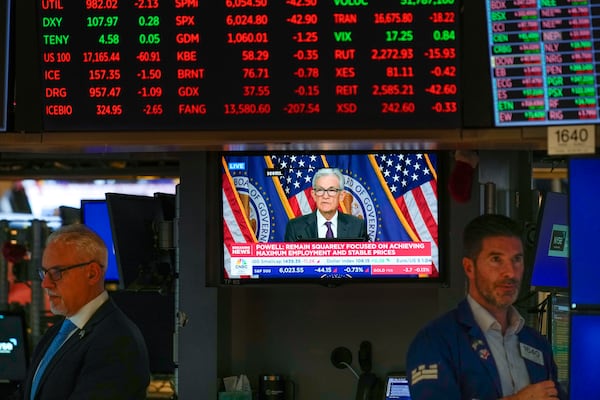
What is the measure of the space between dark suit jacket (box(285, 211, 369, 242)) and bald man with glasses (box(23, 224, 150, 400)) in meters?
1.33

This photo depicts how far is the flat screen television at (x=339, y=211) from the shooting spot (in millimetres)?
4500

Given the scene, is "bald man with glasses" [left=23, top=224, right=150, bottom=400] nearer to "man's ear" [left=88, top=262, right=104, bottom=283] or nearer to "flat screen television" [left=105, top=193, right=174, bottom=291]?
"man's ear" [left=88, top=262, right=104, bottom=283]

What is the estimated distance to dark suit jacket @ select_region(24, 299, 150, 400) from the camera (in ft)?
10.2

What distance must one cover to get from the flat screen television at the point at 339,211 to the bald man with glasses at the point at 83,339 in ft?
4.20

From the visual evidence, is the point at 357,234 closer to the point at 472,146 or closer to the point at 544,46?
the point at 472,146

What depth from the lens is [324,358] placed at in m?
4.91

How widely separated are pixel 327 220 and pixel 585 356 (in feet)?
4.60

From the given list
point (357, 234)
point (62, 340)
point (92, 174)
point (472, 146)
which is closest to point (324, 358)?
point (357, 234)

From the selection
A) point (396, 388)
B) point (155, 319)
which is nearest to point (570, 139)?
point (396, 388)

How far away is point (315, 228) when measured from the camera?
179 inches

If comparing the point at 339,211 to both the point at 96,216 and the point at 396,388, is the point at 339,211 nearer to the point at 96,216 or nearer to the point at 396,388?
the point at 396,388

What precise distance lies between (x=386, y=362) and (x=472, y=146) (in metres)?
1.42

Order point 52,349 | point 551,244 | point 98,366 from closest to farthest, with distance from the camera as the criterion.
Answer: point 98,366
point 52,349
point 551,244

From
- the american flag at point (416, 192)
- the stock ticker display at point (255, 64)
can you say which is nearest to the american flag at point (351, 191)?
the american flag at point (416, 192)
